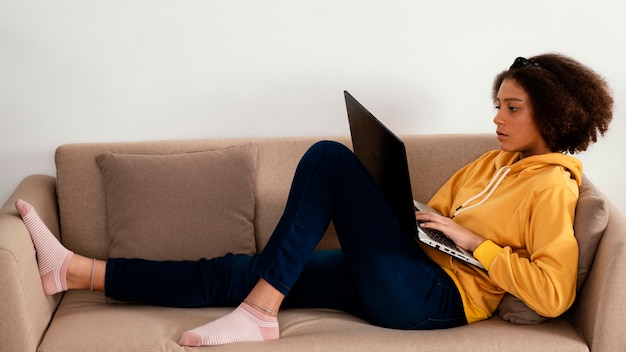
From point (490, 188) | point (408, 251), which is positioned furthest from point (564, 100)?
point (408, 251)

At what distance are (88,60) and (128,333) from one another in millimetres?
1036

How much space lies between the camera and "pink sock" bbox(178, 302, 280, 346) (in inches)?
83.7

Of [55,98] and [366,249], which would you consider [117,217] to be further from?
[366,249]

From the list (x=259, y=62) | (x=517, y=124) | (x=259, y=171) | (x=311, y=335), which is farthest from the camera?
(x=259, y=62)

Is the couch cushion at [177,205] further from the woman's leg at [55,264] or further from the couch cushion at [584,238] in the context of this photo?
the couch cushion at [584,238]

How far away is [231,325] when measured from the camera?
7.16 ft

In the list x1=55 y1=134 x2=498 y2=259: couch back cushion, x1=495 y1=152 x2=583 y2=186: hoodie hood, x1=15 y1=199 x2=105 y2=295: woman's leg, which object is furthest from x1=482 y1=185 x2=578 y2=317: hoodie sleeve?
x1=15 y1=199 x2=105 y2=295: woman's leg

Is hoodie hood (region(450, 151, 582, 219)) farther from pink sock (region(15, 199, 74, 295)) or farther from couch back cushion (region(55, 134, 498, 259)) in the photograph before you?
pink sock (region(15, 199, 74, 295))

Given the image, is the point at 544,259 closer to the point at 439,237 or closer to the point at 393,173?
the point at 439,237

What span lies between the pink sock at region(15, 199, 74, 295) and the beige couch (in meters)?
0.03

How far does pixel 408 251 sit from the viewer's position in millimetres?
2232

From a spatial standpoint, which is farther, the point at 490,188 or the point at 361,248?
the point at 490,188

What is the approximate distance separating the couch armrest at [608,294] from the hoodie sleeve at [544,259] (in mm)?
63

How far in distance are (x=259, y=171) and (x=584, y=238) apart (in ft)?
3.45
